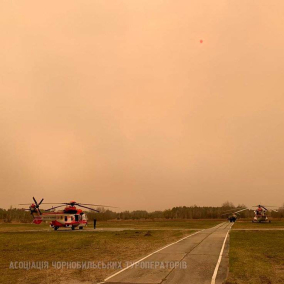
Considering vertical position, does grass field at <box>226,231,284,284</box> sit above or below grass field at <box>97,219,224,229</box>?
below

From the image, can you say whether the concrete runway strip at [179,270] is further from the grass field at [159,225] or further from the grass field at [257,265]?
the grass field at [159,225]


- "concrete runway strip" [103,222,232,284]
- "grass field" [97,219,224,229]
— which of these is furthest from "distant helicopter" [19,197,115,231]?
"concrete runway strip" [103,222,232,284]

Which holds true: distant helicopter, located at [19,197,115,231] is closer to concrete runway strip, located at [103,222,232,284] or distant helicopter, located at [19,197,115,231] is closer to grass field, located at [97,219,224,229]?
grass field, located at [97,219,224,229]

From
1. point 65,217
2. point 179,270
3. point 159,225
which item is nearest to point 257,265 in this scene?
point 179,270

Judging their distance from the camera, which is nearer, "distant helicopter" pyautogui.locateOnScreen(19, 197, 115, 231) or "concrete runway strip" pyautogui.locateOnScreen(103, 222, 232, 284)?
"concrete runway strip" pyautogui.locateOnScreen(103, 222, 232, 284)

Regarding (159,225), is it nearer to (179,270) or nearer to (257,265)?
(257,265)

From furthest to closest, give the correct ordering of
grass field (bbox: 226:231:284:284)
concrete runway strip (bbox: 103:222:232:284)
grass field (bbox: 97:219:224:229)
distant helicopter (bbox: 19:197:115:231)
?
grass field (bbox: 97:219:224:229), distant helicopter (bbox: 19:197:115:231), grass field (bbox: 226:231:284:284), concrete runway strip (bbox: 103:222:232:284)

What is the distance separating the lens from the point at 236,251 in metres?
24.3

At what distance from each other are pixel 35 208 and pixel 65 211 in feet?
20.2

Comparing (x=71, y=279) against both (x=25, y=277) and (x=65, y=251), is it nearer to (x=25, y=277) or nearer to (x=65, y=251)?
(x=25, y=277)

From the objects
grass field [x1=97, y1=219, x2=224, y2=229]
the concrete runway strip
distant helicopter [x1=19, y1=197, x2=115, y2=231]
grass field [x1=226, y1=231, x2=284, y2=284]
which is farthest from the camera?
grass field [x1=97, y1=219, x2=224, y2=229]

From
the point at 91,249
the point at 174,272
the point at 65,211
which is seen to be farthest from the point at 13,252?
the point at 65,211

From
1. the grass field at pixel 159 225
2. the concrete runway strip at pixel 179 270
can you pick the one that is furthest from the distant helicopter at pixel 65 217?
the concrete runway strip at pixel 179 270

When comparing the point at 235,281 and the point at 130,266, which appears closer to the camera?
the point at 235,281
